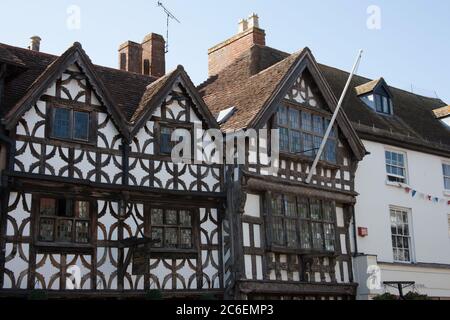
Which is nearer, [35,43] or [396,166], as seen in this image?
[396,166]

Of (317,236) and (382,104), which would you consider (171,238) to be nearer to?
(317,236)

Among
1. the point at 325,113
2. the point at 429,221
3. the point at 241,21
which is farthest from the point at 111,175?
the point at 429,221

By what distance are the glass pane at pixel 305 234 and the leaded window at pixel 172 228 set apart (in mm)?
3338

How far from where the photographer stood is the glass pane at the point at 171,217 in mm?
16203

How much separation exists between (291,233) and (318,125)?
3419mm

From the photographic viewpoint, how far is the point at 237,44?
899 inches

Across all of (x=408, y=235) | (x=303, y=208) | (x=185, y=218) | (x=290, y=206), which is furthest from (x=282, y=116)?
(x=408, y=235)

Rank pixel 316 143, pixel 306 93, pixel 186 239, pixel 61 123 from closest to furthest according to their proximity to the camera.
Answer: pixel 61 123
pixel 186 239
pixel 316 143
pixel 306 93

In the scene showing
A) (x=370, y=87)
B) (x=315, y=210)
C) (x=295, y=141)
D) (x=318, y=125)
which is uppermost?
(x=370, y=87)

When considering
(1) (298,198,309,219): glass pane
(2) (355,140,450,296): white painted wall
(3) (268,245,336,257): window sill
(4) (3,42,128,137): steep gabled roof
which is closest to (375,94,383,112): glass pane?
(2) (355,140,450,296): white painted wall

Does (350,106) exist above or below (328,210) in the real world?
above

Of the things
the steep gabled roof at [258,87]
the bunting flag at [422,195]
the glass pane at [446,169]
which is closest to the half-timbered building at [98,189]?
the steep gabled roof at [258,87]

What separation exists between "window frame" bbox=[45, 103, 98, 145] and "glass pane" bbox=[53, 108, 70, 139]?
0.05m

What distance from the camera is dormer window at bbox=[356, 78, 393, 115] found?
76.9 ft
